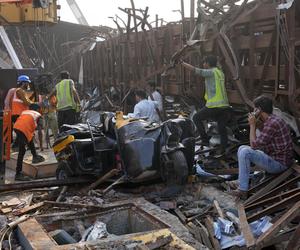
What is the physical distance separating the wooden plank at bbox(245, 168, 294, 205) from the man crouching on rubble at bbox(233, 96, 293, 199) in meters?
0.06

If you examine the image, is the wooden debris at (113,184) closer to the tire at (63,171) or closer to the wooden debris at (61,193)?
the wooden debris at (61,193)

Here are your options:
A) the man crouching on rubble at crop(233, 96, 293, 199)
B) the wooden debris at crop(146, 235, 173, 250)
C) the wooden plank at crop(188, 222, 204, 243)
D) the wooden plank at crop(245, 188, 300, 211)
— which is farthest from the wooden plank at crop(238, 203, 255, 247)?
the wooden debris at crop(146, 235, 173, 250)

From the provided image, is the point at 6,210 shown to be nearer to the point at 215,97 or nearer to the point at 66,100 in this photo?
the point at 215,97

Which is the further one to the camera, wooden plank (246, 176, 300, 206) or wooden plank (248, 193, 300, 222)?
wooden plank (246, 176, 300, 206)

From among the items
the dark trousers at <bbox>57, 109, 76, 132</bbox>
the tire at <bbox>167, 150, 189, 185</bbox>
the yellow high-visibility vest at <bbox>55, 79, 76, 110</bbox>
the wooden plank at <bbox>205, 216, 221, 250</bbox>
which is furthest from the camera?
the dark trousers at <bbox>57, 109, 76, 132</bbox>

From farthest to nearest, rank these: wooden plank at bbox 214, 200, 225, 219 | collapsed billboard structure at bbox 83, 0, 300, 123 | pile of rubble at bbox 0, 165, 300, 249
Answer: collapsed billboard structure at bbox 83, 0, 300, 123 → wooden plank at bbox 214, 200, 225, 219 → pile of rubble at bbox 0, 165, 300, 249

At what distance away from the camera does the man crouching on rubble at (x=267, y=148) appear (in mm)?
5102

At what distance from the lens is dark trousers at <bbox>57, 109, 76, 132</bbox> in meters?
9.43

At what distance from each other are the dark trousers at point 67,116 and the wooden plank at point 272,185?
530cm

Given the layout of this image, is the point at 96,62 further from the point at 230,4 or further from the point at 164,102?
the point at 230,4

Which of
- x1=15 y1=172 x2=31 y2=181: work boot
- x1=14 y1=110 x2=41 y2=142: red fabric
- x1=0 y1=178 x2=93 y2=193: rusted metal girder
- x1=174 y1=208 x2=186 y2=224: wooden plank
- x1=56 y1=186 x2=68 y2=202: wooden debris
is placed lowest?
x1=15 y1=172 x2=31 y2=181: work boot

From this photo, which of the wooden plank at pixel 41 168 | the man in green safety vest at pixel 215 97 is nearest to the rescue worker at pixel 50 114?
the wooden plank at pixel 41 168

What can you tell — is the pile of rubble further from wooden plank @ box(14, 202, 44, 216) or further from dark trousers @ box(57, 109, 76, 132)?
dark trousers @ box(57, 109, 76, 132)

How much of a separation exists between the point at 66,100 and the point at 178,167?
15.2 ft
